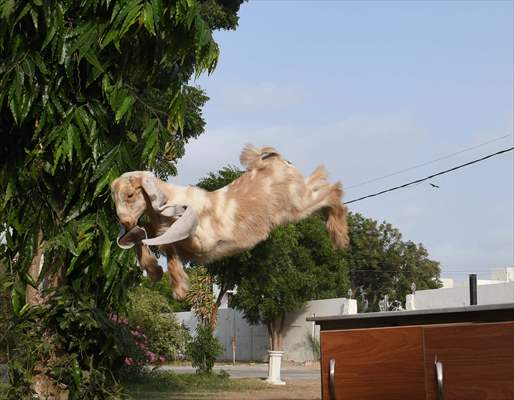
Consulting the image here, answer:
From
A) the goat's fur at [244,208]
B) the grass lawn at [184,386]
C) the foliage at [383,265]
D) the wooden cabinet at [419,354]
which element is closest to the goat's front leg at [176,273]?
Result: the goat's fur at [244,208]

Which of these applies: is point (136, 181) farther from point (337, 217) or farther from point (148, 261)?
point (337, 217)

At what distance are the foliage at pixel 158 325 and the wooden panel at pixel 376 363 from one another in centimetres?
1539

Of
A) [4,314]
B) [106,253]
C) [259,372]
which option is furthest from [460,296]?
[106,253]

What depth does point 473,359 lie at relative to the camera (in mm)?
2826

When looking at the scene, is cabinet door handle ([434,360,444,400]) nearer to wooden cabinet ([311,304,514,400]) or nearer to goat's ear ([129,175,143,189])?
wooden cabinet ([311,304,514,400])

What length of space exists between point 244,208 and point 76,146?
61.7 inches

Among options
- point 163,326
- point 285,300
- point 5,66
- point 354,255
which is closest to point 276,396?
point 163,326

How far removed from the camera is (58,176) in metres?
5.27

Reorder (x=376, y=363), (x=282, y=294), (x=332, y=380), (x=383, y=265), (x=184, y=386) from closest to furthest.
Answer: (x=376, y=363), (x=332, y=380), (x=184, y=386), (x=282, y=294), (x=383, y=265)

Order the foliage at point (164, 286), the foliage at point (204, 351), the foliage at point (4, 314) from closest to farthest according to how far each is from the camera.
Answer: the foliage at point (164, 286), the foliage at point (4, 314), the foliage at point (204, 351)

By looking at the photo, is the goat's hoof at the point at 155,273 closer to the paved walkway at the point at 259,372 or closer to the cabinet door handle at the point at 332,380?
the cabinet door handle at the point at 332,380

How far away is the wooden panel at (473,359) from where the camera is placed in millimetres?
2742

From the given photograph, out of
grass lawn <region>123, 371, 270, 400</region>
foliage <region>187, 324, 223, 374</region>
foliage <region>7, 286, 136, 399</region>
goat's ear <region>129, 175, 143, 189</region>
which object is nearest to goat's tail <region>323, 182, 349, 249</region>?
goat's ear <region>129, 175, 143, 189</region>

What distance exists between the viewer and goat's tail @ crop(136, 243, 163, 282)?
339 cm
